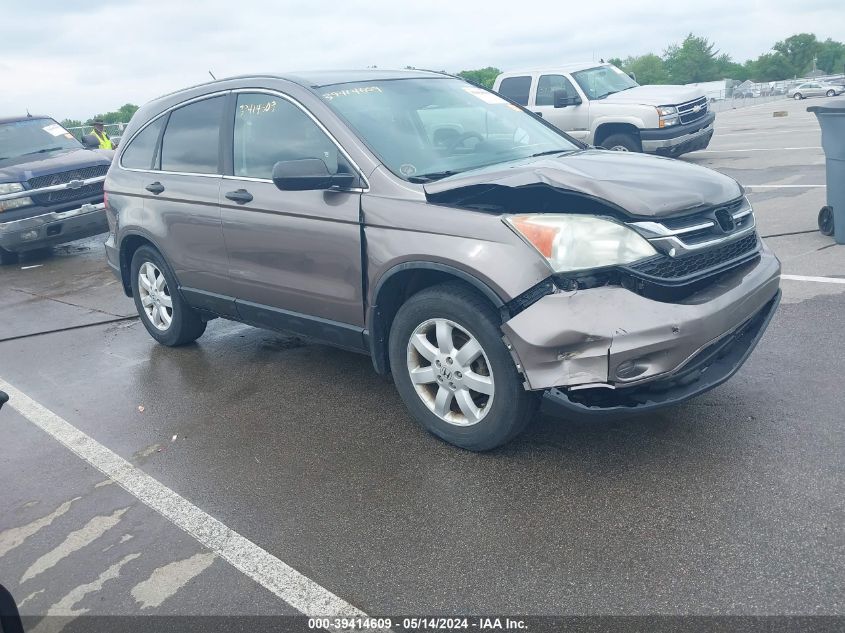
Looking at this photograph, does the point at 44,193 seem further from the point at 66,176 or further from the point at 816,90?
the point at 816,90

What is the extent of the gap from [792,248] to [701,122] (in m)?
7.43

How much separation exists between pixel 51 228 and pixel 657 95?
32.9 feet

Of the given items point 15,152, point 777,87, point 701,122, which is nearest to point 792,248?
point 701,122

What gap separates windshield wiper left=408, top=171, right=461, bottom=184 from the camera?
397 cm

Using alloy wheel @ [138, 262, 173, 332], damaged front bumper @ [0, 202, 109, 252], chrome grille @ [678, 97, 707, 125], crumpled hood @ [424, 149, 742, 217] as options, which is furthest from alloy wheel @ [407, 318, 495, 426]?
chrome grille @ [678, 97, 707, 125]

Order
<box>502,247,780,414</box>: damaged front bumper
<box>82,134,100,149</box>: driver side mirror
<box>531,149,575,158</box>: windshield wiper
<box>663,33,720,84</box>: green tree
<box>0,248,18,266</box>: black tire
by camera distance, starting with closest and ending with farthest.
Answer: <box>502,247,780,414</box>: damaged front bumper < <box>531,149,575,158</box>: windshield wiper < <box>0,248,18,266</box>: black tire < <box>82,134,100,149</box>: driver side mirror < <box>663,33,720,84</box>: green tree

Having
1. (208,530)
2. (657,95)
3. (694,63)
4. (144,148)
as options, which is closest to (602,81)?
(657,95)

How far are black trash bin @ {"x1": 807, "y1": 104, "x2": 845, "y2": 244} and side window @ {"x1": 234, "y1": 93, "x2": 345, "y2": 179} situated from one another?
4824 millimetres

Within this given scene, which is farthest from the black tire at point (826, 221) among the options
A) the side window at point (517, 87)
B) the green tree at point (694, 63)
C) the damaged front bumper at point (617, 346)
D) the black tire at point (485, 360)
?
the green tree at point (694, 63)

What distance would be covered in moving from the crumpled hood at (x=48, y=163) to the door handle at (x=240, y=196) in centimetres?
685

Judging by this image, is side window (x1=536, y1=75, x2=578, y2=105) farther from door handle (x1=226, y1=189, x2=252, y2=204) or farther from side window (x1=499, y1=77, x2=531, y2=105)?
door handle (x1=226, y1=189, x2=252, y2=204)

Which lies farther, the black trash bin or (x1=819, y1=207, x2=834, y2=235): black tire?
(x1=819, y1=207, x2=834, y2=235): black tire

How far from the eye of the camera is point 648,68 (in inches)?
5148

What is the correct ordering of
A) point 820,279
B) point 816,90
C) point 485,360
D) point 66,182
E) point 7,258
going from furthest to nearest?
point 816,90 < point 7,258 < point 66,182 < point 820,279 < point 485,360
